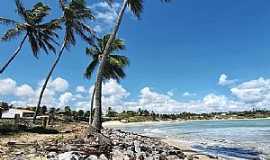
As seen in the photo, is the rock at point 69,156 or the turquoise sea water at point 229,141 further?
the turquoise sea water at point 229,141

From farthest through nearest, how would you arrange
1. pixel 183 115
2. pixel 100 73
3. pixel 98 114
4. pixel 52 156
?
1. pixel 183 115
2. pixel 100 73
3. pixel 98 114
4. pixel 52 156

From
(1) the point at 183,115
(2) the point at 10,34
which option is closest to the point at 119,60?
(2) the point at 10,34

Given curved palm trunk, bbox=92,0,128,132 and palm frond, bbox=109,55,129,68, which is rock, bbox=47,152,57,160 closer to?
curved palm trunk, bbox=92,0,128,132

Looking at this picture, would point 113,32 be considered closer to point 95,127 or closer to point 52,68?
point 95,127

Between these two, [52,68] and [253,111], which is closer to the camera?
[52,68]

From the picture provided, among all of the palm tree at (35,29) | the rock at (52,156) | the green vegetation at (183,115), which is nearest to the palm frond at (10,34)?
the palm tree at (35,29)

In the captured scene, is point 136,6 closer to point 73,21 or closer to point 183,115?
point 73,21

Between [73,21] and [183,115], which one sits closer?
[73,21]

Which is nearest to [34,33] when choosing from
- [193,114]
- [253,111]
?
[193,114]

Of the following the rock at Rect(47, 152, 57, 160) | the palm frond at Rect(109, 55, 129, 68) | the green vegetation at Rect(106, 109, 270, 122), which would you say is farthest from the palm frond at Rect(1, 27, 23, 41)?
the green vegetation at Rect(106, 109, 270, 122)

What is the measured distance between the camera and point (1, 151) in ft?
33.0

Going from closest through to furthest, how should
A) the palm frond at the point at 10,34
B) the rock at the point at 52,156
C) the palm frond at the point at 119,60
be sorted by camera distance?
1. the rock at the point at 52,156
2. the palm frond at the point at 10,34
3. the palm frond at the point at 119,60

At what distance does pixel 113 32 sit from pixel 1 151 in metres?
8.33

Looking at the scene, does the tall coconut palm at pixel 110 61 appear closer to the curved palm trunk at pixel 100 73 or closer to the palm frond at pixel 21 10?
the palm frond at pixel 21 10
